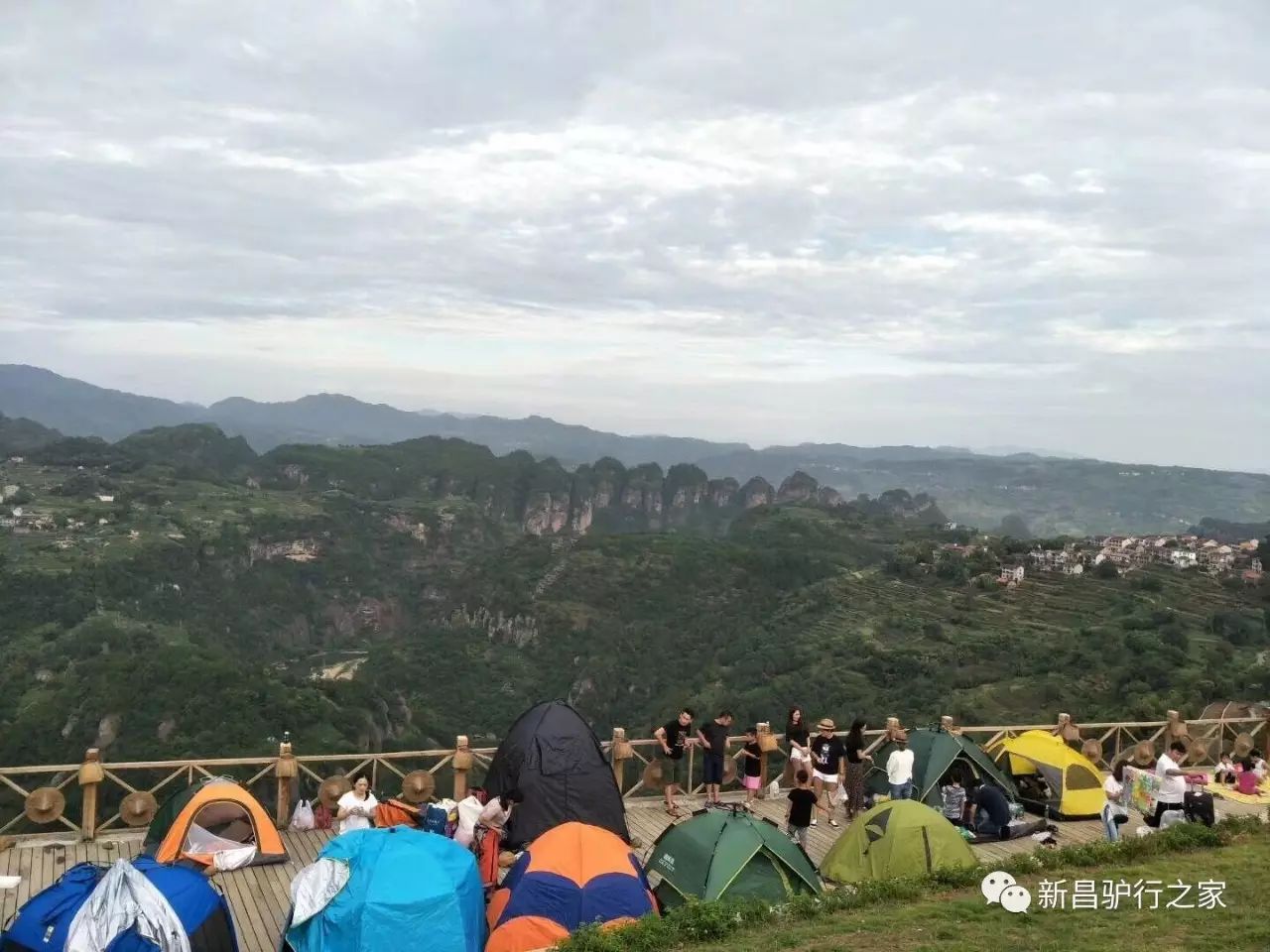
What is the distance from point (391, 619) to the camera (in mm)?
103938

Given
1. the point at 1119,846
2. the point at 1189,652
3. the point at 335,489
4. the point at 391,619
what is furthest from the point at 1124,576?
the point at 335,489

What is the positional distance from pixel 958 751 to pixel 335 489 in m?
138

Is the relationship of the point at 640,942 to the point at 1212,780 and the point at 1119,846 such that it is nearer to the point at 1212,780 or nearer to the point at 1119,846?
the point at 1119,846

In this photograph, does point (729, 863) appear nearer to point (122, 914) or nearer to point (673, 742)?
point (673, 742)

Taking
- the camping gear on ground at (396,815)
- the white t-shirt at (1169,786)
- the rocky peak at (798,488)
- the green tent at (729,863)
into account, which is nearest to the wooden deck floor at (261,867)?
the camping gear on ground at (396,815)

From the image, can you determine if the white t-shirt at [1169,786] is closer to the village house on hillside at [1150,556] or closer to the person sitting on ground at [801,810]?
the person sitting on ground at [801,810]

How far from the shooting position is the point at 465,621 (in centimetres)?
9225

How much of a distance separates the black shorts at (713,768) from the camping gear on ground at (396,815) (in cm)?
406

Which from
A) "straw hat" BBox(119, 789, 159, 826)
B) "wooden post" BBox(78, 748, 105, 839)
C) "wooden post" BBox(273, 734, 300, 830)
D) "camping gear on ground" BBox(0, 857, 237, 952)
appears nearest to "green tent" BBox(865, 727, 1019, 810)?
"wooden post" BBox(273, 734, 300, 830)

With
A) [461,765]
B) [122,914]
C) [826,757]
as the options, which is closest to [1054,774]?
[826,757]

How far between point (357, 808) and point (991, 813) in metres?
8.35

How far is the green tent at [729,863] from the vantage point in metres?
9.08

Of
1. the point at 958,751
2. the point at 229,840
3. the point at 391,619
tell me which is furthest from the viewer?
the point at 391,619

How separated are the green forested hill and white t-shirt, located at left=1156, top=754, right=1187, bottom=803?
17997 mm
